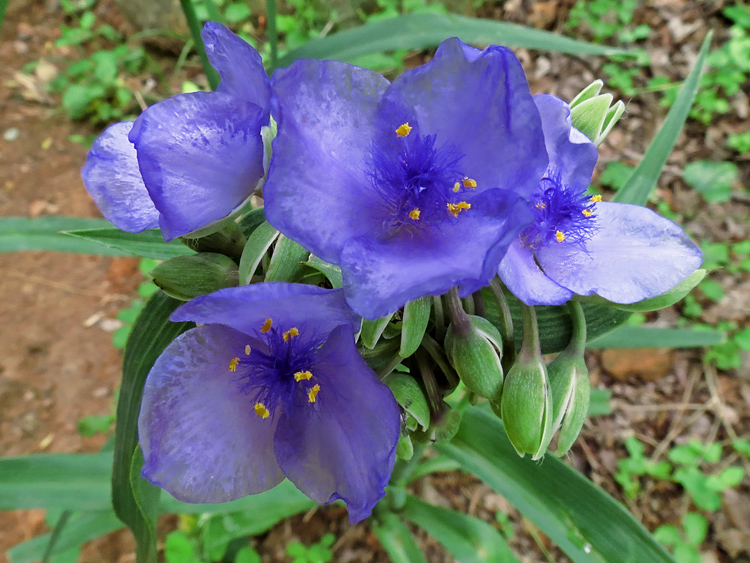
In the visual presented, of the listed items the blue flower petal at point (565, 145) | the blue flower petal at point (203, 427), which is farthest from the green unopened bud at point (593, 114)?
the blue flower petal at point (203, 427)

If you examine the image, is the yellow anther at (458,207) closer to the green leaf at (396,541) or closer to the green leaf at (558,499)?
the green leaf at (558,499)

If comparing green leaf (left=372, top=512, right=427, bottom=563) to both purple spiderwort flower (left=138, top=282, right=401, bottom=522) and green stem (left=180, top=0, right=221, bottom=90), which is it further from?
green stem (left=180, top=0, right=221, bottom=90)

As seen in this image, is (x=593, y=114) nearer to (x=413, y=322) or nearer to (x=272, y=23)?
(x=413, y=322)

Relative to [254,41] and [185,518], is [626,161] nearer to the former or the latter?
[254,41]

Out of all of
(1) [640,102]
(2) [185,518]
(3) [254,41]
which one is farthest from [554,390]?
(3) [254,41]

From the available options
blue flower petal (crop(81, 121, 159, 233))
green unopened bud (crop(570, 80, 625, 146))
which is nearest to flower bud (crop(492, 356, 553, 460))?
green unopened bud (crop(570, 80, 625, 146))

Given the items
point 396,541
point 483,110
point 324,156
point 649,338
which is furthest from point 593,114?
point 396,541
